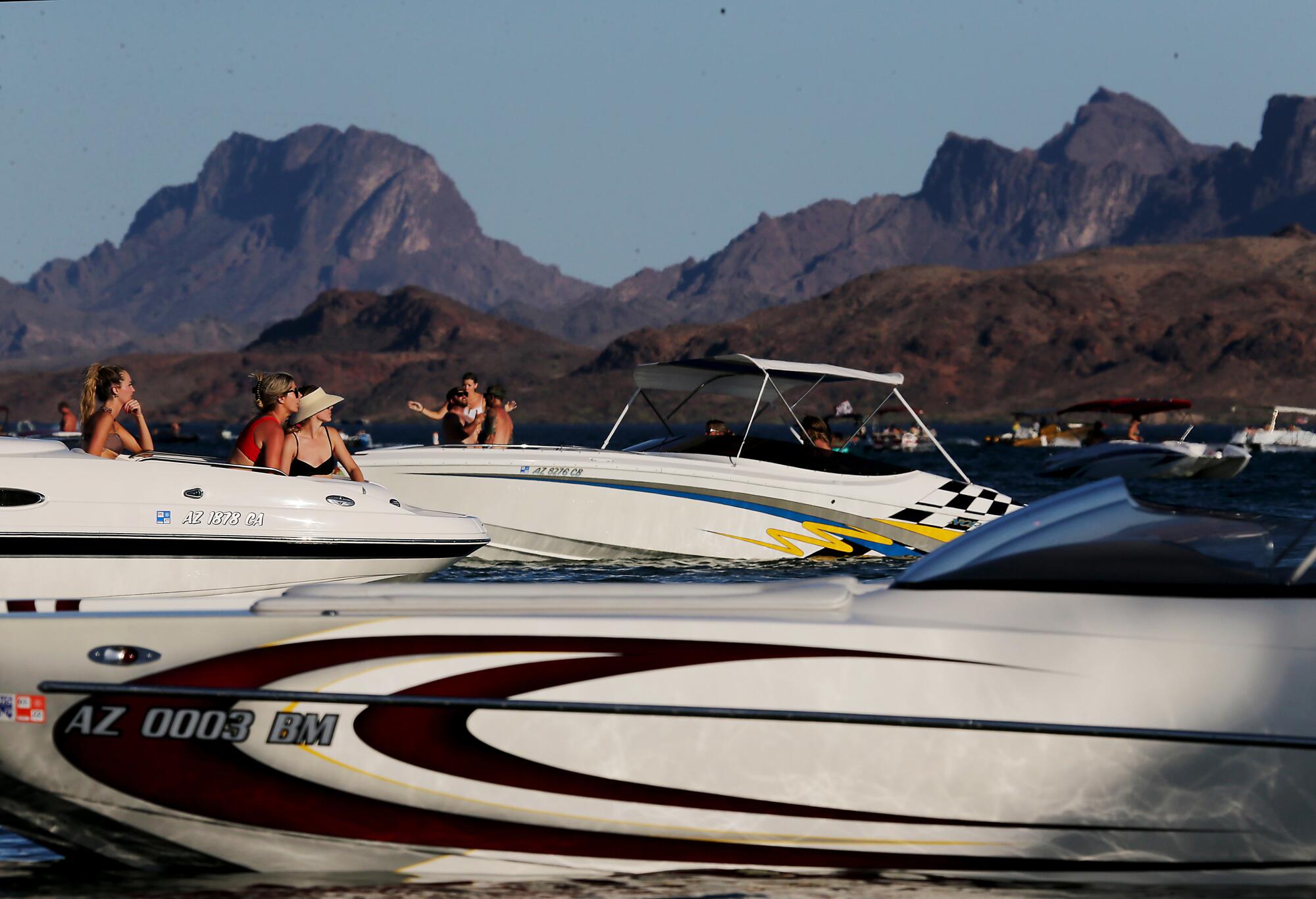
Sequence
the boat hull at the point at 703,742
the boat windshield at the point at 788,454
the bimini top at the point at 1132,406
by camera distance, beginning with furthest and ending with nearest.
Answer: the bimini top at the point at 1132,406
the boat windshield at the point at 788,454
the boat hull at the point at 703,742

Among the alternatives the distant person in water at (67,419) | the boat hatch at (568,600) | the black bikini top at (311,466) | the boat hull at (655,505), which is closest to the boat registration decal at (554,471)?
the boat hull at (655,505)

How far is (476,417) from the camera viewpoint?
14977 millimetres

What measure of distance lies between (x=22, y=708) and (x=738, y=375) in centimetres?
1048

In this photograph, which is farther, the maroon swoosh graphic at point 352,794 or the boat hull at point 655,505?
the boat hull at point 655,505

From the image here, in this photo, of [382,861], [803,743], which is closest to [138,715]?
[382,861]

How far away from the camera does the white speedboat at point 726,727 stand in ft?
15.1

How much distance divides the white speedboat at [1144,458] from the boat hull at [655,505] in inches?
1139

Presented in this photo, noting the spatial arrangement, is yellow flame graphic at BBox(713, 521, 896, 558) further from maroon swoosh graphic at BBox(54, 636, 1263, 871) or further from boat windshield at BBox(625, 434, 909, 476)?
maroon swoosh graphic at BBox(54, 636, 1263, 871)

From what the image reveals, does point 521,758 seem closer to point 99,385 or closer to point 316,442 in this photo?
point 99,385

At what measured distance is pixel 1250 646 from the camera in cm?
459

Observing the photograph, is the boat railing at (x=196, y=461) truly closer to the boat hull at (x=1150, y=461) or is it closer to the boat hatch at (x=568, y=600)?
the boat hatch at (x=568, y=600)

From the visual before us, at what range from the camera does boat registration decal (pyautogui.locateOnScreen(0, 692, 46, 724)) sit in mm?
4867

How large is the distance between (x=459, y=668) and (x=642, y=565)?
917 cm

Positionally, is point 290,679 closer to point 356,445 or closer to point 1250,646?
point 1250,646
